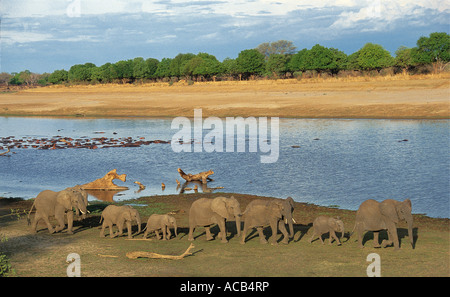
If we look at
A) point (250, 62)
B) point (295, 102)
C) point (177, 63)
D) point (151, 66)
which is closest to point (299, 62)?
point (250, 62)

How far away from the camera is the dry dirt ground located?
12797mm

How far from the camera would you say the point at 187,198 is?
24.0 metres

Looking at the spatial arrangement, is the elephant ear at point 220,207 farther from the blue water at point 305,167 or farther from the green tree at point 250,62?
the green tree at point 250,62

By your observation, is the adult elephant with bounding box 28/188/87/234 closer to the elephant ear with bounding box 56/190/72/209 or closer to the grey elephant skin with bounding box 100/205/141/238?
the elephant ear with bounding box 56/190/72/209

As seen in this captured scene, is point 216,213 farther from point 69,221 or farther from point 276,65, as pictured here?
point 276,65

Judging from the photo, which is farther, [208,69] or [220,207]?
[208,69]

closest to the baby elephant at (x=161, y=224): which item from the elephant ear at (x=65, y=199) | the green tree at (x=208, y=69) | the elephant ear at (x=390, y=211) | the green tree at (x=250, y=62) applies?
the elephant ear at (x=65, y=199)

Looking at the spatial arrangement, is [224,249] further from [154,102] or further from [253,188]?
[154,102]

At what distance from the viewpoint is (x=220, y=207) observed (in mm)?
15805

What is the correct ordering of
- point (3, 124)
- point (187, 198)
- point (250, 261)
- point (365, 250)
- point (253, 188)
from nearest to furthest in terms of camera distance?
point (250, 261), point (365, 250), point (187, 198), point (253, 188), point (3, 124)

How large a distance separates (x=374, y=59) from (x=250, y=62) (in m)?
29.9

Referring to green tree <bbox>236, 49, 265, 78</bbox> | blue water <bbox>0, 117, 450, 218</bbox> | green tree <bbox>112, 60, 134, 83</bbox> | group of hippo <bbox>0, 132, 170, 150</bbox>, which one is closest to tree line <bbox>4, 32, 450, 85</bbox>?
green tree <bbox>236, 49, 265, 78</bbox>
